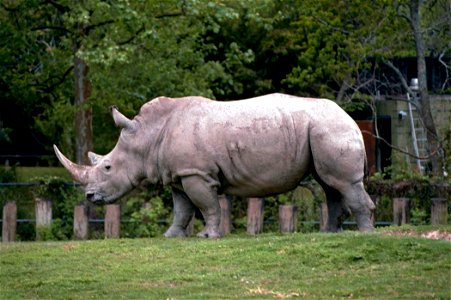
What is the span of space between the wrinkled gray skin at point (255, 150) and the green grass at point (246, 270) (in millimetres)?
1332

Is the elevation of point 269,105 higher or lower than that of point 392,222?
higher

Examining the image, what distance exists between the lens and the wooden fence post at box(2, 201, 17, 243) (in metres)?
22.5

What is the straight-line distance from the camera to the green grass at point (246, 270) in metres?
14.0

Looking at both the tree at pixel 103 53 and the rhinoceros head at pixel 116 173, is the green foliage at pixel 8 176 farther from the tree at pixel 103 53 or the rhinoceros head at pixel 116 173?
the rhinoceros head at pixel 116 173

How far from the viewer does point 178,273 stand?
50.3 ft

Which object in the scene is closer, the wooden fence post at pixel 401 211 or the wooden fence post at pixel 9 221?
the wooden fence post at pixel 401 211

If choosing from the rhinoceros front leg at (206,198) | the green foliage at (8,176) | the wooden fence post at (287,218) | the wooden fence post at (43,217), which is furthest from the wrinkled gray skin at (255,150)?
the green foliage at (8,176)

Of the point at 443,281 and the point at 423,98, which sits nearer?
the point at 443,281

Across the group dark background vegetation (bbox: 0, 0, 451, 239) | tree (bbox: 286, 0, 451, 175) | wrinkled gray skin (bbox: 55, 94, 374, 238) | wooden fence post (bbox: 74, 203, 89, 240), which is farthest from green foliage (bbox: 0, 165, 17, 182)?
wrinkled gray skin (bbox: 55, 94, 374, 238)

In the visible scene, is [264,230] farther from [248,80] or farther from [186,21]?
[248,80]

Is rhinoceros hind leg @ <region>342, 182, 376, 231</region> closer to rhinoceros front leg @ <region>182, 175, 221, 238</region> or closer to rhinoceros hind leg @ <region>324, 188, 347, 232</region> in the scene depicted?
rhinoceros hind leg @ <region>324, 188, 347, 232</region>

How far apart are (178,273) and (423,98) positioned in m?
12.8

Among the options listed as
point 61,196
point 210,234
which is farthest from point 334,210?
point 61,196

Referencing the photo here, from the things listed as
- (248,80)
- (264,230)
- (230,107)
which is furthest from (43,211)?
(248,80)
